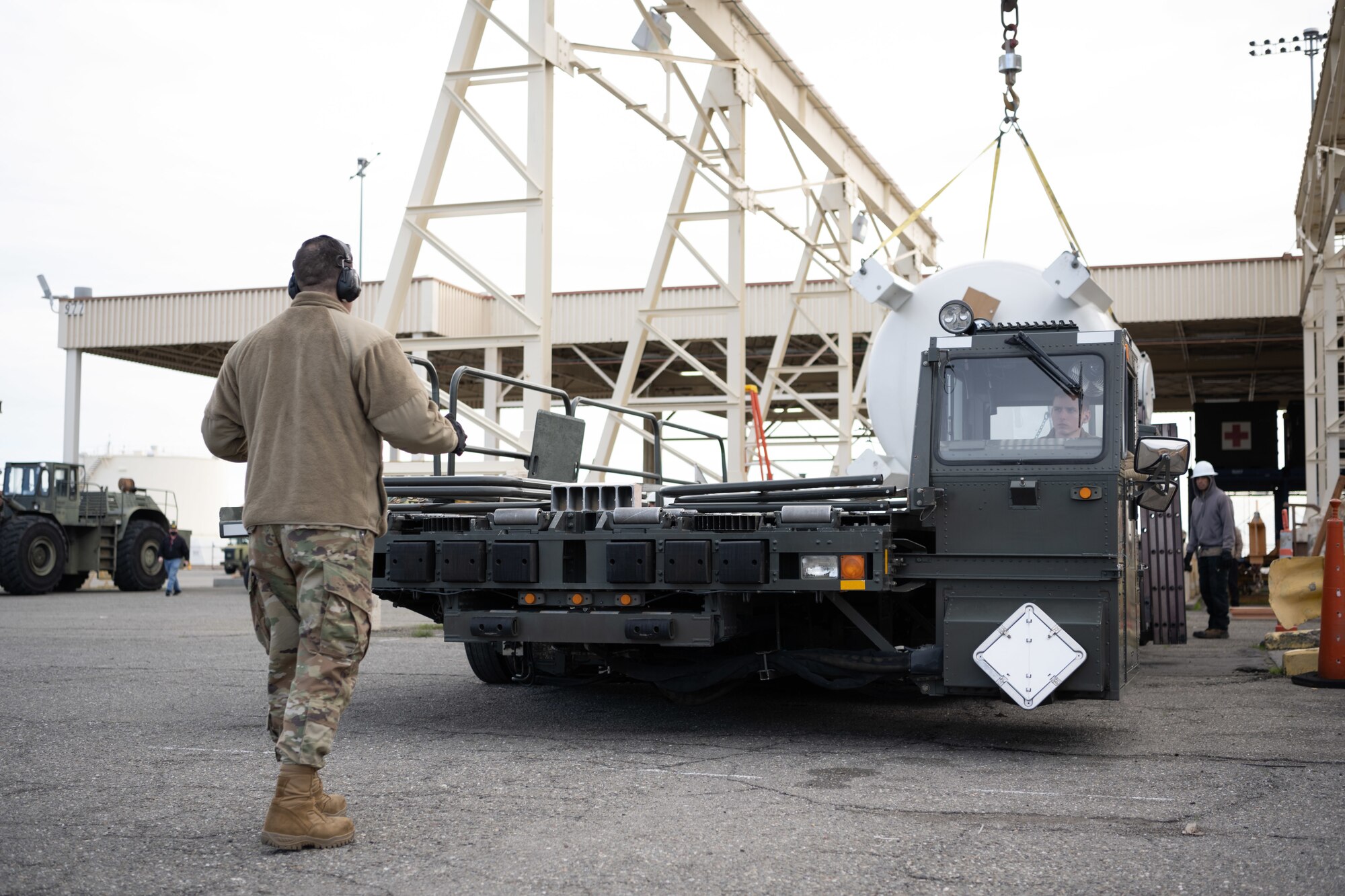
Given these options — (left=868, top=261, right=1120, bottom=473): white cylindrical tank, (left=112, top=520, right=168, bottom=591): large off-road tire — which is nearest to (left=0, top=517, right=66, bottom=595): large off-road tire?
(left=112, top=520, right=168, bottom=591): large off-road tire

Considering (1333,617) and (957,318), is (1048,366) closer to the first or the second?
(957,318)

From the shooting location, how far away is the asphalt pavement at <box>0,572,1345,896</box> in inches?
155

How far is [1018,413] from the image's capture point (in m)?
6.38

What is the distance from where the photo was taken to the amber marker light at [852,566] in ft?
19.9

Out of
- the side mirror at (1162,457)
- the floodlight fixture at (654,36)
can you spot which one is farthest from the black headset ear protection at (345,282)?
the floodlight fixture at (654,36)

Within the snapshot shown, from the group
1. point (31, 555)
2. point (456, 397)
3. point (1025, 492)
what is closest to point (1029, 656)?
point (1025, 492)

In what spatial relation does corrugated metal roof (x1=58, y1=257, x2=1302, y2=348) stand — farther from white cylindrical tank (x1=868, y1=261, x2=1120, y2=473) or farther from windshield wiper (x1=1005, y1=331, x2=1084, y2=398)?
windshield wiper (x1=1005, y1=331, x2=1084, y2=398)

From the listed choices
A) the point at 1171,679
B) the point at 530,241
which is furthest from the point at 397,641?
the point at 1171,679

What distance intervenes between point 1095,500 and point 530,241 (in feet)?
27.2

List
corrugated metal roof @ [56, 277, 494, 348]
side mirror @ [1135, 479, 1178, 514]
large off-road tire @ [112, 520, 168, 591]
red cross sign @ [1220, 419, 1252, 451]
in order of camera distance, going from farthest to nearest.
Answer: red cross sign @ [1220, 419, 1252, 451] < corrugated metal roof @ [56, 277, 494, 348] < large off-road tire @ [112, 520, 168, 591] < side mirror @ [1135, 479, 1178, 514]

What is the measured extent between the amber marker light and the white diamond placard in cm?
66

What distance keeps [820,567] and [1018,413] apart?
123cm

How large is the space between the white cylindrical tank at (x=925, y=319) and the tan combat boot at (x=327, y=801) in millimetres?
5602

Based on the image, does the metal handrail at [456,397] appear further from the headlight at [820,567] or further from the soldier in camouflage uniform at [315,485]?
the soldier in camouflage uniform at [315,485]
